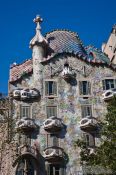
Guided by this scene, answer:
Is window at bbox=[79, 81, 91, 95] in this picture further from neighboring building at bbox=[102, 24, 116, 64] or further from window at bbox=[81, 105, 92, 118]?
neighboring building at bbox=[102, 24, 116, 64]

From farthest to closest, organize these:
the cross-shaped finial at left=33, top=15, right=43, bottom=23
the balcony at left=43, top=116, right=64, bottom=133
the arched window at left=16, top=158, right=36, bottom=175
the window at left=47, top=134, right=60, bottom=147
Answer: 1. the cross-shaped finial at left=33, top=15, right=43, bottom=23
2. the balcony at left=43, top=116, right=64, bottom=133
3. the window at left=47, top=134, right=60, bottom=147
4. the arched window at left=16, top=158, right=36, bottom=175

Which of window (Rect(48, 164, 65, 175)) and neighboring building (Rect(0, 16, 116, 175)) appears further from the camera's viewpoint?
neighboring building (Rect(0, 16, 116, 175))

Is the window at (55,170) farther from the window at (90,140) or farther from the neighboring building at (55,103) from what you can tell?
the window at (90,140)

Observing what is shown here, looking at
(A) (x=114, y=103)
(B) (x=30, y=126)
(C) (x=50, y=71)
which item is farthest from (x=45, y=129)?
(A) (x=114, y=103)

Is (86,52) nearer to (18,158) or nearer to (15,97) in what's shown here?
(15,97)

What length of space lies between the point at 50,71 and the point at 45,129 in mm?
7544

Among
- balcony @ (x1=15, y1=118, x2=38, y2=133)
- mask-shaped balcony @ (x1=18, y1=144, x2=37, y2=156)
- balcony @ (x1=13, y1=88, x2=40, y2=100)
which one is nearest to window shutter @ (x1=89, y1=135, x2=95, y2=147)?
balcony @ (x1=15, y1=118, x2=38, y2=133)

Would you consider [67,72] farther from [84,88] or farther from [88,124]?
[88,124]

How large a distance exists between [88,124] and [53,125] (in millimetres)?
3683

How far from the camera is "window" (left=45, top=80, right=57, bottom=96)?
4381cm

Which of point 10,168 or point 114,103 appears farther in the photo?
point 10,168

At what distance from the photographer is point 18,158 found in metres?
38.0

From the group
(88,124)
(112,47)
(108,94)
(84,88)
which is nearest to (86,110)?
(88,124)

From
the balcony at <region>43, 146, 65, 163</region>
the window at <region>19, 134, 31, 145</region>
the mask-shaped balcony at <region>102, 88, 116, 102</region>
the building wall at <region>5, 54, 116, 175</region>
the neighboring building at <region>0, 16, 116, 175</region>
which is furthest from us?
the mask-shaped balcony at <region>102, 88, 116, 102</region>
